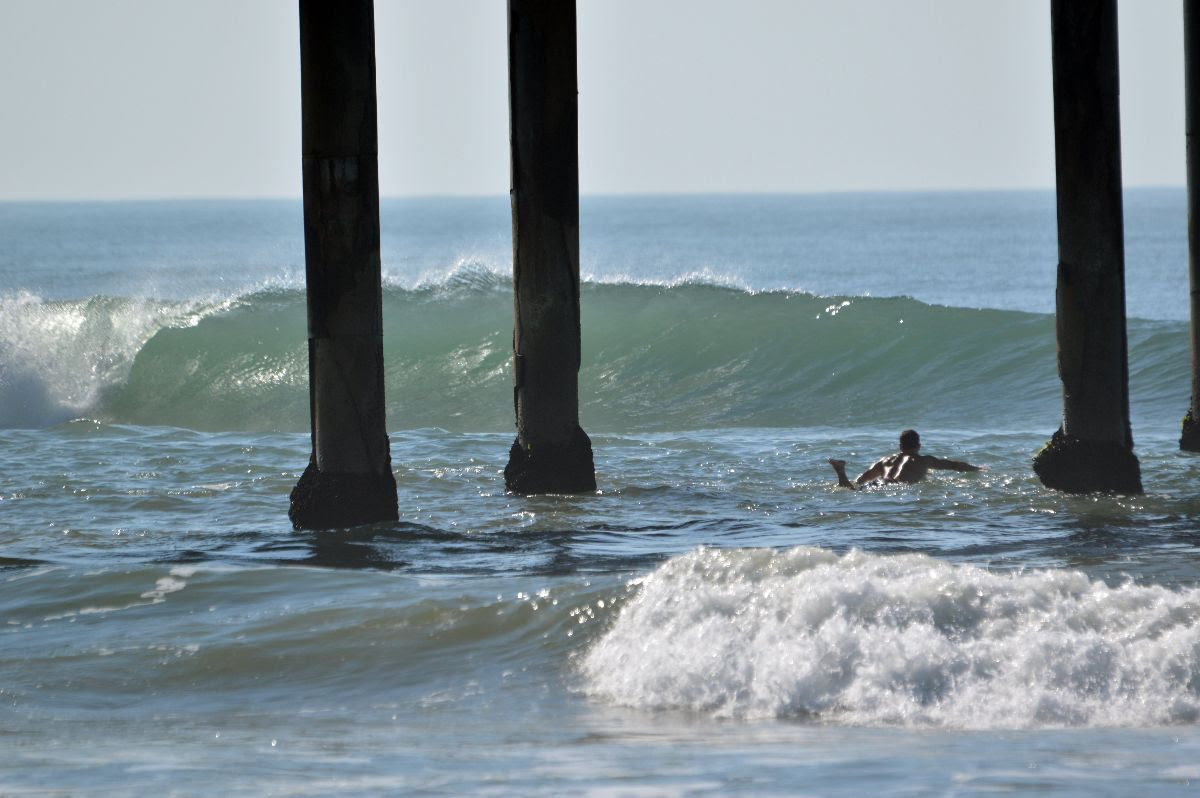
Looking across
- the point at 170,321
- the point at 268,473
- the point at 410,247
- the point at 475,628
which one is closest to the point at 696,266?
the point at 410,247

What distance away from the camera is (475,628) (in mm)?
7438

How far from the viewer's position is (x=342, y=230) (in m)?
9.06

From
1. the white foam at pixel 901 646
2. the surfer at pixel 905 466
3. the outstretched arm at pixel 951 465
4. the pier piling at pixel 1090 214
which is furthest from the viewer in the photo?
the outstretched arm at pixel 951 465

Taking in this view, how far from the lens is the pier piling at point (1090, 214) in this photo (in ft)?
32.5

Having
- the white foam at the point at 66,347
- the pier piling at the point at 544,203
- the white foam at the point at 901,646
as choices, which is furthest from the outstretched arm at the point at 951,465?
the white foam at the point at 66,347

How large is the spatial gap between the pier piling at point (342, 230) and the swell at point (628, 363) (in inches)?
328

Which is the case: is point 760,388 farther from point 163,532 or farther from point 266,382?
point 163,532

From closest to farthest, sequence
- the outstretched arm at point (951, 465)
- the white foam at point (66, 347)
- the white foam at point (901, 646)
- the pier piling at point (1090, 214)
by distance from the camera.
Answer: the white foam at point (901, 646) → the pier piling at point (1090, 214) → the outstretched arm at point (951, 465) → the white foam at point (66, 347)

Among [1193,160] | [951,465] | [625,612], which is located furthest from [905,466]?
[625,612]

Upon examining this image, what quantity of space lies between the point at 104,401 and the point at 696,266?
54.8 meters

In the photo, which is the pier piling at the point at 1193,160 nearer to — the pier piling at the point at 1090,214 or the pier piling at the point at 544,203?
the pier piling at the point at 1090,214

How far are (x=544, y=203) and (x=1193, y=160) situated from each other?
15.1 ft

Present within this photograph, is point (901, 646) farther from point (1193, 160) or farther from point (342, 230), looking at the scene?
point (1193, 160)

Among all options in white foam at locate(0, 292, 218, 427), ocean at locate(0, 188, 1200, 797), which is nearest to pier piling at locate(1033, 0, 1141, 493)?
ocean at locate(0, 188, 1200, 797)
